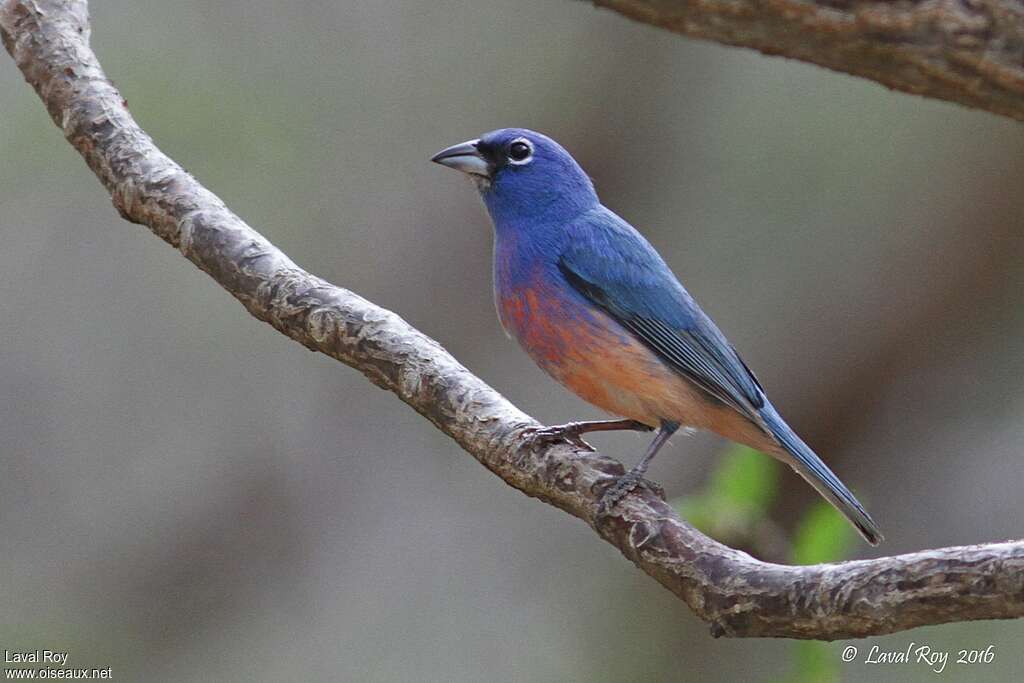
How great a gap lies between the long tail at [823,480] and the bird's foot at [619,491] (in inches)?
39.6

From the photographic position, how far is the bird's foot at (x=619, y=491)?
3828mm

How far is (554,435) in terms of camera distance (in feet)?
14.0

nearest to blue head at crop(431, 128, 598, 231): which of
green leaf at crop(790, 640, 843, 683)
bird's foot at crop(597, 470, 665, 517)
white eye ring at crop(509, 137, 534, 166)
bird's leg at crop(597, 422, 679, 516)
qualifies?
white eye ring at crop(509, 137, 534, 166)

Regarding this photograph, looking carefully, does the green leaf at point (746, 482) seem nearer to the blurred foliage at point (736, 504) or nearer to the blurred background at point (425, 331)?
the blurred foliage at point (736, 504)

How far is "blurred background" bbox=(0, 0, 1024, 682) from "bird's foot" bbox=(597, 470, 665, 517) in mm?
3751

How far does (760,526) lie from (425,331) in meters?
3.51

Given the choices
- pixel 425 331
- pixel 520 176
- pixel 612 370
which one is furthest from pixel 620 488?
pixel 425 331

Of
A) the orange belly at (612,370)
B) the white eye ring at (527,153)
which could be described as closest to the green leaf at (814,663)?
the orange belly at (612,370)

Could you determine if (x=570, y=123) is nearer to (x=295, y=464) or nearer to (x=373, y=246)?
(x=373, y=246)

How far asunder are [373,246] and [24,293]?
102 inches

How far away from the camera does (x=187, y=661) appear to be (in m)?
8.25

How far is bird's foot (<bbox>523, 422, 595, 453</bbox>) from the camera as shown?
420 centimetres

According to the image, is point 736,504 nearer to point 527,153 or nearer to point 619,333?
point 619,333

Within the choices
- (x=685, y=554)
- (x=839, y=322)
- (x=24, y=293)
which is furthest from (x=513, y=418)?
(x=24, y=293)
